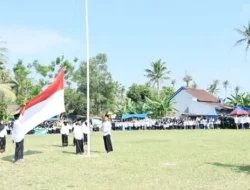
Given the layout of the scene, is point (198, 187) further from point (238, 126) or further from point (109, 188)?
point (238, 126)

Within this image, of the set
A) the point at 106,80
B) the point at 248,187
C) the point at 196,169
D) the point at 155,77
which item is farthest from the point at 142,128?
the point at 248,187

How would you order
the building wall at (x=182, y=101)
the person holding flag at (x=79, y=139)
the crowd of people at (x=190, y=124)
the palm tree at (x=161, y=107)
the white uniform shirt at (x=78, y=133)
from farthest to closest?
1. the building wall at (x=182, y=101)
2. the palm tree at (x=161, y=107)
3. the crowd of people at (x=190, y=124)
4. the white uniform shirt at (x=78, y=133)
5. the person holding flag at (x=79, y=139)

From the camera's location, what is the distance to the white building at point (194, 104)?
6391cm

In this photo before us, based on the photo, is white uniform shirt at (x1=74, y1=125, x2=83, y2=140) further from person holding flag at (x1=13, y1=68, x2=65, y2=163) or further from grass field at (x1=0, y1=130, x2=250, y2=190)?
person holding flag at (x1=13, y1=68, x2=65, y2=163)

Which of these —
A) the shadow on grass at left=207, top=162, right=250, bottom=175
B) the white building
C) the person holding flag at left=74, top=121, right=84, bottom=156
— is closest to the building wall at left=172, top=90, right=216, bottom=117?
the white building

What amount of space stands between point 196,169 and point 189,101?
54015 mm

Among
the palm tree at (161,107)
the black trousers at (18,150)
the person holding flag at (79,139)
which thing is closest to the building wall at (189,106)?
the palm tree at (161,107)

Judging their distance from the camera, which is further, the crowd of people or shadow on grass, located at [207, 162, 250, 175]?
Result: the crowd of people

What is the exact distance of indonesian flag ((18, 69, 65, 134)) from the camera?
52.2 ft

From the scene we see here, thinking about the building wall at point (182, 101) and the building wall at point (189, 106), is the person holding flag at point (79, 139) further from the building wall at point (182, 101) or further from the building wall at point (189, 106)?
the building wall at point (182, 101)

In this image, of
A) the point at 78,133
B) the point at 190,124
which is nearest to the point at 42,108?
the point at 78,133

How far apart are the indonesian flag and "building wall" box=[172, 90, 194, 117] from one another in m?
50.0

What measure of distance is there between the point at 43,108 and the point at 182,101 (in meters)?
51.4

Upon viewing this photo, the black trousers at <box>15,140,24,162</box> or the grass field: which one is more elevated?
the black trousers at <box>15,140,24,162</box>
